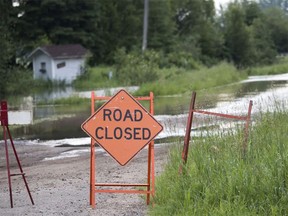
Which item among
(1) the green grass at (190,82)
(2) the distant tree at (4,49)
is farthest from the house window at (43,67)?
(2) the distant tree at (4,49)

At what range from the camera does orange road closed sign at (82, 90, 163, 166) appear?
7.25 meters

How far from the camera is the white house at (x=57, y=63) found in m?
49.6

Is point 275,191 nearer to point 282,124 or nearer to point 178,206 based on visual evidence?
point 178,206

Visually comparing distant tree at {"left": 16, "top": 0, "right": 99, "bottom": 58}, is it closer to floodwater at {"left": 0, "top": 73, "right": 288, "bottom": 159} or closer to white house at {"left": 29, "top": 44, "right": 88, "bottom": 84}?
white house at {"left": 29, "top": 44, "right": 88, "bottom": 84}

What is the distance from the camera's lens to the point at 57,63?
163 ft

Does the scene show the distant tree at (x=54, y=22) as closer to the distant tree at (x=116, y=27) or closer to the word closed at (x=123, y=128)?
the distant tree at (x=116, y=27)

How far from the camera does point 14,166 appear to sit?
12.2 meters

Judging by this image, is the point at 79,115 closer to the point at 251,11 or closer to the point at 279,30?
the point at 251,11

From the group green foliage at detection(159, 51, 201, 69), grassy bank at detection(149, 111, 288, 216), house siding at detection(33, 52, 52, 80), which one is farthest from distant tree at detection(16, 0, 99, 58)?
grassy bank at detection(149, 111, 288, 216)

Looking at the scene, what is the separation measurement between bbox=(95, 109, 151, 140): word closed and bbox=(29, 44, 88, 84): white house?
41871 mm

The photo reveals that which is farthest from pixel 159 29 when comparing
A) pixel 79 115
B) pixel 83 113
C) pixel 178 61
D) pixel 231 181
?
pixel 231 181

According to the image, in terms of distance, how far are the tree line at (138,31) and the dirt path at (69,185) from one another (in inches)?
1190

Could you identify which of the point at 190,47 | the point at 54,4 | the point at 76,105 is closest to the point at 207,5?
the point at 190,47

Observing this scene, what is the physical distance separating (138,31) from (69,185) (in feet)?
201
